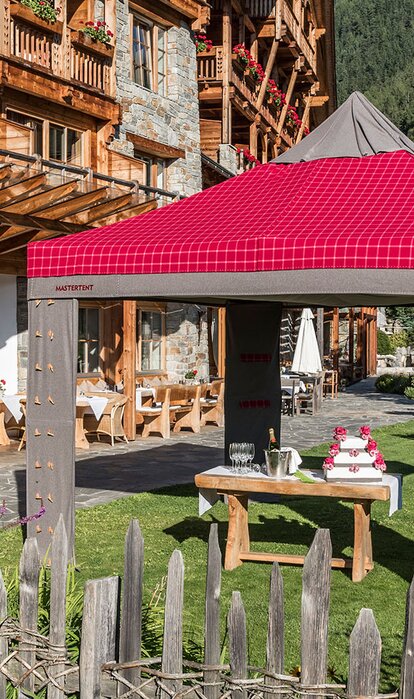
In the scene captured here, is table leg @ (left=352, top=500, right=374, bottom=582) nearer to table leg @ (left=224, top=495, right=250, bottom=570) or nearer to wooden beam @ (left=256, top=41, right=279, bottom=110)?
table leg @ (left=224, top=495, right=250, bottom=570)

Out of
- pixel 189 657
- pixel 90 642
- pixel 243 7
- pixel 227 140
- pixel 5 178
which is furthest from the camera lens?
pixel 243 7

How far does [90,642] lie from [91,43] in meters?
14.7

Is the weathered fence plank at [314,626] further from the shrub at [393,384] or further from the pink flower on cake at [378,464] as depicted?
the shrub at [393,384]

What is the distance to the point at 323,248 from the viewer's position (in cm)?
616

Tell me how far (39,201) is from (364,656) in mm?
10735

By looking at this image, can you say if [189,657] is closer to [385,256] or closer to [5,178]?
[385,256]

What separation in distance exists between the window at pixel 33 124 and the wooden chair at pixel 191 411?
15.7 ft

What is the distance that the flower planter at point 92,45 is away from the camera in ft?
53.4

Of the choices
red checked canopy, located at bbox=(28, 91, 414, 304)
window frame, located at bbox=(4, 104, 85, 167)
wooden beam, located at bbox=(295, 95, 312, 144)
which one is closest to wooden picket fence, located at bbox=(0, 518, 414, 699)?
red checked canopy, located at bbox=(28, 91, 414, 304)

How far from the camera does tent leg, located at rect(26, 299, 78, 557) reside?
706cm

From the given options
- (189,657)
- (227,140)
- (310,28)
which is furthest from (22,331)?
(310,28)

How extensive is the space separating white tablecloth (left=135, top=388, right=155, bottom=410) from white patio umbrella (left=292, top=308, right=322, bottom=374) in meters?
5.83

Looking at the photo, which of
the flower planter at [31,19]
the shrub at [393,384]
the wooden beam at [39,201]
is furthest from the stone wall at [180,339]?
the shrub at [393,384]

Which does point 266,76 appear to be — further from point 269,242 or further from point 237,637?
point 237,637
